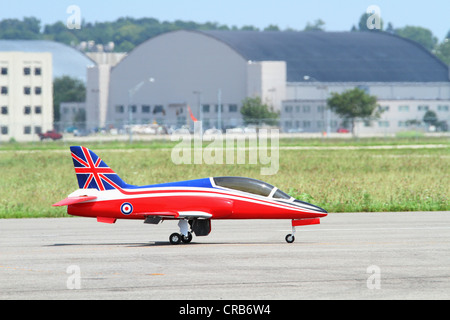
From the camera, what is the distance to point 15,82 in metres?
144

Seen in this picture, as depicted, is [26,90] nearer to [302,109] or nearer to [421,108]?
[302,109]

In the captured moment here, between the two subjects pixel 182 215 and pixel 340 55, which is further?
pixel 340 55

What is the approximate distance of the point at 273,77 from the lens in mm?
146125

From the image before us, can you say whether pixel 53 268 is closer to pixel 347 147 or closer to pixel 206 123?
pixel 347 147

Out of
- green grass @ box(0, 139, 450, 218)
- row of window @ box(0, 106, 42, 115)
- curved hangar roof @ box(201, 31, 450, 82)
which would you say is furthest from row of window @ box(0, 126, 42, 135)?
green grass @ box(0, 139, 450, 218)

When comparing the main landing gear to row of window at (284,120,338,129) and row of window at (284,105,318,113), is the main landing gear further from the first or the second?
row of window at (284,105,318,113)

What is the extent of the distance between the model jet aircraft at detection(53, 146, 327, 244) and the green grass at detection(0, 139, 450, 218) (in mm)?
9073

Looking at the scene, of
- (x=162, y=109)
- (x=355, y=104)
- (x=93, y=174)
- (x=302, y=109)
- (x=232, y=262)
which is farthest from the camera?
(x=162, y=109)

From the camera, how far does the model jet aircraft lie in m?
21.1

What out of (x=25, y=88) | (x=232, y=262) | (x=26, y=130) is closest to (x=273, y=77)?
(x=25, y=88)

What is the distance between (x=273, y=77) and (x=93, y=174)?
126m

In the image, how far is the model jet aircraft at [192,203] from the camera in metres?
21.1
